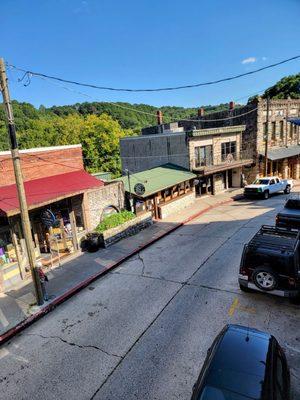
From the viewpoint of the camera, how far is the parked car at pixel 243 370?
4.71m

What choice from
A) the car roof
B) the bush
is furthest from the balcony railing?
the car roof

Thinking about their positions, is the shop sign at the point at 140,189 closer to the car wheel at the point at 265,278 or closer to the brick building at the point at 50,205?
the brick building at the point at 50,205

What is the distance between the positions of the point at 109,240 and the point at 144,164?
1484 cm

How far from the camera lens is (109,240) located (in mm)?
16500

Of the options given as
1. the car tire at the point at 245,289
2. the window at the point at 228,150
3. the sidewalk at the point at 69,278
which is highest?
the window at the point at 228,150

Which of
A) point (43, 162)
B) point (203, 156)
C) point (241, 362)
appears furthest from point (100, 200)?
point (241, 362)

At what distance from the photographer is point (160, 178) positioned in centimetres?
2355

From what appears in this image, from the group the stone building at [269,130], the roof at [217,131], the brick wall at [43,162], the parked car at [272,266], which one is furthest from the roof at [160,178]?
the parked car at [272,266]

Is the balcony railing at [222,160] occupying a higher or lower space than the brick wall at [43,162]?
lower

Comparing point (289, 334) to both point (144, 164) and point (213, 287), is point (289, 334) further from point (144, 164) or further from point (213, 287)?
point (144, 164)

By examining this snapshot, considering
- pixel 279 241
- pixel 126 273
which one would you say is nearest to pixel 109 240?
pixel 126 273

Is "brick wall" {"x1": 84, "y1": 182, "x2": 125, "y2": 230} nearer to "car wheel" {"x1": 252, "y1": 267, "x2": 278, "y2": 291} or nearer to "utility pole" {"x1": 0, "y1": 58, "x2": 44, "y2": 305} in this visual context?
"utility pole" {"x1": 0, "y1": 58, "x2": 44, "y2": 305}

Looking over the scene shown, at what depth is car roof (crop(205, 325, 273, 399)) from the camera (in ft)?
15.8

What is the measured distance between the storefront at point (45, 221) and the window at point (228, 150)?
16784mm
